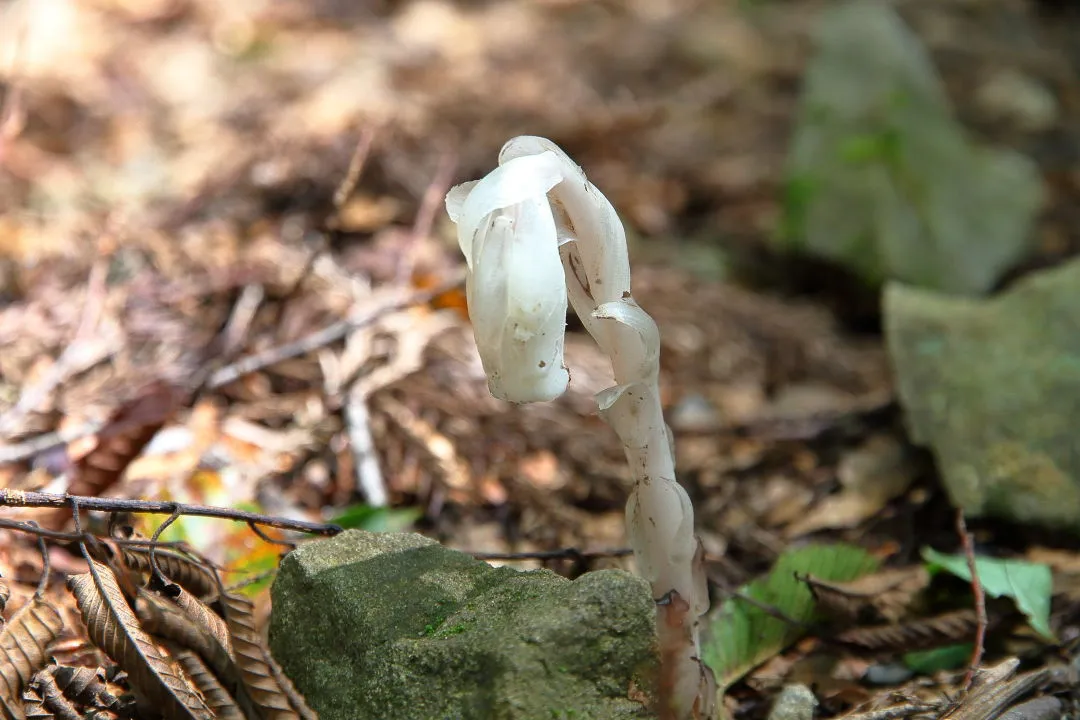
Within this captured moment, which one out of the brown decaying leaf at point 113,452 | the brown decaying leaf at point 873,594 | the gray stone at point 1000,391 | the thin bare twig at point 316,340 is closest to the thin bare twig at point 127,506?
the brown decaying leaf at point 113,452

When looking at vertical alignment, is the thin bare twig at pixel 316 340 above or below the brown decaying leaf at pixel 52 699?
below

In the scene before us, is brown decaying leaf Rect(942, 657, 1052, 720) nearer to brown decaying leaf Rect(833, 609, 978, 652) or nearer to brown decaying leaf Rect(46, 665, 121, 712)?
brown decaying leaf Rect(833, 609, 978, 652)

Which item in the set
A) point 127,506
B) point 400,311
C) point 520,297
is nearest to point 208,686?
point 127,506

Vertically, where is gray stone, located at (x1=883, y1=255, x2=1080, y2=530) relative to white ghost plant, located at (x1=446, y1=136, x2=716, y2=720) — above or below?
below

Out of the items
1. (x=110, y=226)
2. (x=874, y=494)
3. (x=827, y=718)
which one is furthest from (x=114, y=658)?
(x=110, y=226)

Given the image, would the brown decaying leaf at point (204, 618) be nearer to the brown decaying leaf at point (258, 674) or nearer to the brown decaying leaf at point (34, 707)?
the brown decaying leaf at point (258, 674)

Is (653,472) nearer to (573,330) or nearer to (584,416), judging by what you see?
(584,416)

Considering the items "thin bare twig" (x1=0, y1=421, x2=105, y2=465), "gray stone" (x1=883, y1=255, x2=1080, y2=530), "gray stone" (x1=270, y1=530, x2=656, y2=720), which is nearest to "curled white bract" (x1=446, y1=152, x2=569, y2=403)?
"gray stone" (x1=270, y1=530, x2=656, y2=720)

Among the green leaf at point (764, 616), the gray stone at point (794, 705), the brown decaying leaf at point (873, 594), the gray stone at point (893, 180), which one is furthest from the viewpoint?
the gray stone at point (893, 180)
